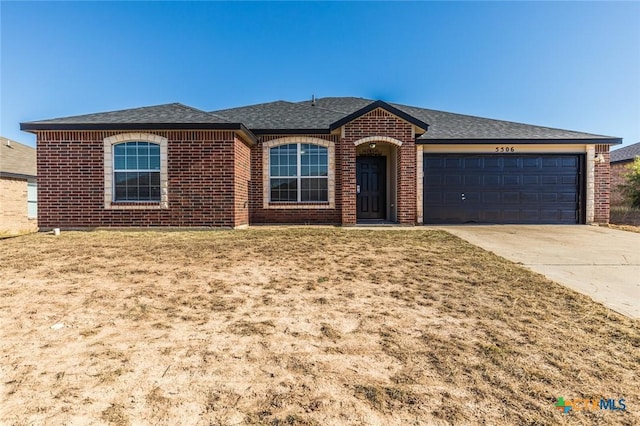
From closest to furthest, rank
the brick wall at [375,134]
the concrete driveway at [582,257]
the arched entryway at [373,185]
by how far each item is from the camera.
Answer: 1. the concrete driveway at [582,257]
2. the brick wall at [375,134]
3. the arched entryway at [373,185]

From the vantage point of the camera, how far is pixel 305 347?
2.62 metres

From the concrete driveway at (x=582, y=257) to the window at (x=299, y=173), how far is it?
4.87 meters

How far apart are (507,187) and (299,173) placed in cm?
750

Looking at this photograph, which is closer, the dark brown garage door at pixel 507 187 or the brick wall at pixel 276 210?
the brick wall at pixel 276 210

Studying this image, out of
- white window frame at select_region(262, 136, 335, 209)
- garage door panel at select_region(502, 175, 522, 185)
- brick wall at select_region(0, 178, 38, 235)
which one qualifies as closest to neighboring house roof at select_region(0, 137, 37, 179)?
brick wall at select_region(0, 178, 38, 235)

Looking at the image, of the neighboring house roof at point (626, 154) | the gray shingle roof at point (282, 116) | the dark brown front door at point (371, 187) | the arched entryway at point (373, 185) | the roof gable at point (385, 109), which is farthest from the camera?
the neighboring house roof at point (626, 154)

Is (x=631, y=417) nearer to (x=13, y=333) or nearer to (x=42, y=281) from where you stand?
(x=13, y=333)

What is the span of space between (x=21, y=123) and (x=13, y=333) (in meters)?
9.59

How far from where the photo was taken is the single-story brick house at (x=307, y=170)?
31.9 feet

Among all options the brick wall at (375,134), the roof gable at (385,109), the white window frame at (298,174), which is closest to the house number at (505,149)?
the roof gable at (385,109)

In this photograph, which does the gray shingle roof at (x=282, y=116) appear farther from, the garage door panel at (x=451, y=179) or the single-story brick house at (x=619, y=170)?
the single-story brick house at (x=619, y=170)

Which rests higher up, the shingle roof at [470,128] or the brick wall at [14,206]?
the shingle roof at [470,128]

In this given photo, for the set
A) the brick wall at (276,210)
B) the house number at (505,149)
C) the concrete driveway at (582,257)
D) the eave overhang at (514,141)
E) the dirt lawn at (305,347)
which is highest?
the eave overhang at (514,141)

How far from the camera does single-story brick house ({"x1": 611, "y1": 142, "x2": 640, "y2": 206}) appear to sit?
16.3m
